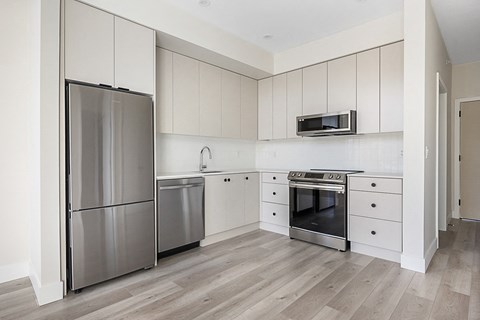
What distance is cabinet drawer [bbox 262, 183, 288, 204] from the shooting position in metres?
3.84

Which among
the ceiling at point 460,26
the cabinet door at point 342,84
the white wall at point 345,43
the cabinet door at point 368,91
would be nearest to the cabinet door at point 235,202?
the cabinet door at point 342,84

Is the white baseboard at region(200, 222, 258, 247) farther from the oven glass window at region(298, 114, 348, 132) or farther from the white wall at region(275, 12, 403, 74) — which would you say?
the white wall at region(275, 12, 403, 74)

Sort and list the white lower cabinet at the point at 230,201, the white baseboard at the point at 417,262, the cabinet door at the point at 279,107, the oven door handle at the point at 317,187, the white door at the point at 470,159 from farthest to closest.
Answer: the white door at the point at 470,159 < the cabinet door at the point at 279,107 < the white lower cabinet at the point at 230,201 < the oven door handle at the point at 317,187 < the white baseboard at the point at 417,262

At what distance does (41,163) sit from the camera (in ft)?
6.74

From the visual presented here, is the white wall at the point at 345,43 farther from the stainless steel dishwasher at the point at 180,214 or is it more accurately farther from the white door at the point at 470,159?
the white door at the point at 470,159

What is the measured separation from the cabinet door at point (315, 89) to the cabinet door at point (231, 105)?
102 centimetres

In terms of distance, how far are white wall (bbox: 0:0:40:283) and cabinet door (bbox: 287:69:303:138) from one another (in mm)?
3130

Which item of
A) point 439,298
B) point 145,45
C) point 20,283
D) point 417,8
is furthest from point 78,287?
point 417,8

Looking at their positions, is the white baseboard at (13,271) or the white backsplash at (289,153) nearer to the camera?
the white baseboard at (13,271)

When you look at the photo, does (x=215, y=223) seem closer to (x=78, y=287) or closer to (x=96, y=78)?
(x=78, y=287)

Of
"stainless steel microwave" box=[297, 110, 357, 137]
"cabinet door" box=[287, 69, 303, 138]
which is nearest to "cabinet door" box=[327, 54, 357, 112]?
"stainless steel microwave" box=[297, 110, 357, 137]

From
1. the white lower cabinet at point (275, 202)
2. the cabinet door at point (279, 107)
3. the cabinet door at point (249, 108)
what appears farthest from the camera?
the cabinet door at point (249, 108)

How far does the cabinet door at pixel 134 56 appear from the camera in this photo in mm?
2484

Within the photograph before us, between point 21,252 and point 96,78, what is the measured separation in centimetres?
182
